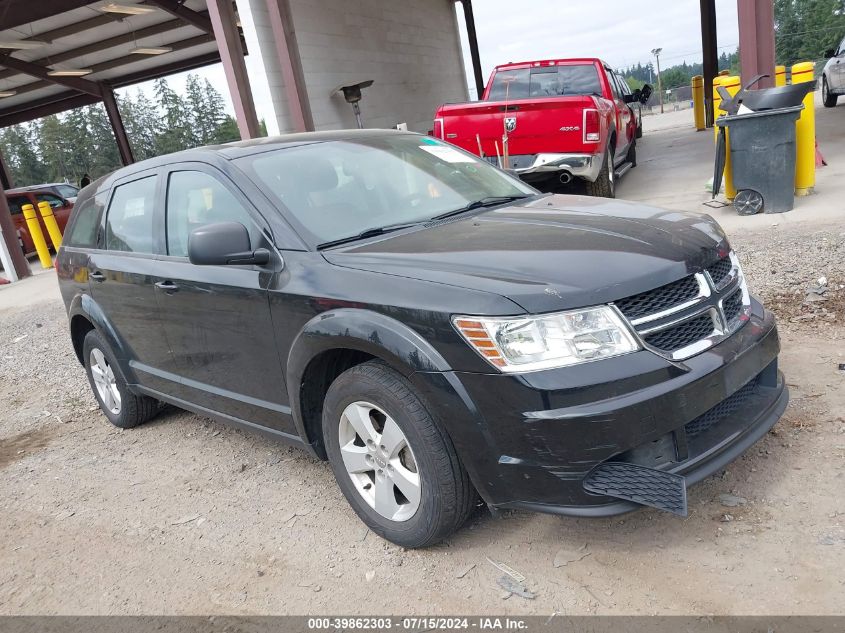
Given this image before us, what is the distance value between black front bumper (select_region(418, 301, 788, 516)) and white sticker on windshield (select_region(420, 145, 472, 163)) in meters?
1.85

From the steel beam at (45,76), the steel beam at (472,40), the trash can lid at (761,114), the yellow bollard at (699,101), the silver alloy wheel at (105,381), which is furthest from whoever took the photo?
the steel beam at (472,40)

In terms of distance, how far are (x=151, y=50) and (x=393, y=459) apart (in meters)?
20.2

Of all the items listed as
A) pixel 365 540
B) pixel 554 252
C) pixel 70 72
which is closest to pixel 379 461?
pixel 365 540

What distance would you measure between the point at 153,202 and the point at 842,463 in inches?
142

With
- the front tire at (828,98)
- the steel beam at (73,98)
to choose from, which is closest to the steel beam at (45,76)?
the steel beam at (73,98)

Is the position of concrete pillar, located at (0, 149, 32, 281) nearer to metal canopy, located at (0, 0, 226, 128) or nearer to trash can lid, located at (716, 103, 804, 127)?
metal canopy, located at (0, 0, 226, 128)

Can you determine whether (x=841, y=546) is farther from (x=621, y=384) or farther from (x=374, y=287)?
(x=374, y=287)

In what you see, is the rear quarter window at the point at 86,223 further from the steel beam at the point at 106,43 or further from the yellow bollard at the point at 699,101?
the yellow bollard at the point at 699,101

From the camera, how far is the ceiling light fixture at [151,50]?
1954 cm

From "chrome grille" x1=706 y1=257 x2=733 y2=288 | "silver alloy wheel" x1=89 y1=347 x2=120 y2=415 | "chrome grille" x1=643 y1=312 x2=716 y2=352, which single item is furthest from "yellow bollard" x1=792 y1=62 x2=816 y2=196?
"silver alloy wheel" x1=89 y1=347 x2=120 y2=415

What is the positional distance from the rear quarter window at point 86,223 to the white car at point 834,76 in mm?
18047

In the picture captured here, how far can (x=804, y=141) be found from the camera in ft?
24.1

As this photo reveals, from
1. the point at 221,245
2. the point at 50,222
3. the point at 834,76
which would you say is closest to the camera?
the point at 221,245

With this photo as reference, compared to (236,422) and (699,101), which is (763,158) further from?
(699,101)
